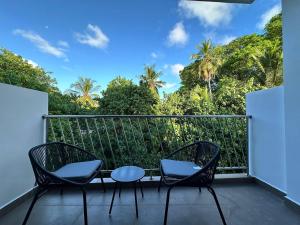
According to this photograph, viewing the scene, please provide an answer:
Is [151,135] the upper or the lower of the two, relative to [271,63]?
lower

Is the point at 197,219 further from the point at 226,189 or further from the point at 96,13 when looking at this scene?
the point at 96,13

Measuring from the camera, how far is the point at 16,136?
2.41m

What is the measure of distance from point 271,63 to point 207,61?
599cm

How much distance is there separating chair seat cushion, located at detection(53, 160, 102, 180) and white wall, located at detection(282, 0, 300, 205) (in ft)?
6.97

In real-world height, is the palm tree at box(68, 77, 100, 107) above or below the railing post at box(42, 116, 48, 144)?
above

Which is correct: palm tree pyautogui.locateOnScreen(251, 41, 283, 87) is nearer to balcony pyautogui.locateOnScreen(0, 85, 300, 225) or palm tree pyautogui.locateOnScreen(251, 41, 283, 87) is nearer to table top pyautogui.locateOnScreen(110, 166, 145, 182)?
balcony pyautogui.locateOnScreen(0, 85, 300, 225)

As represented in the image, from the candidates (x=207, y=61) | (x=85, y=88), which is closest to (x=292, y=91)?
(x=207, y=61)

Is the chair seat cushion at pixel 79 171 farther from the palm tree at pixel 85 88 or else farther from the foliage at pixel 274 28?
the palm tree at pixel 85 88

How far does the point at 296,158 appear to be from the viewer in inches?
89.3

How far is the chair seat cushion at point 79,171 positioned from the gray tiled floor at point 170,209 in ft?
1.51

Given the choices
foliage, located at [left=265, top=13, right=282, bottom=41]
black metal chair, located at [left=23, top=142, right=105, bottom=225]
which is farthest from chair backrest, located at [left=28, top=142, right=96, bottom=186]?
foliage, located at [left=265, top=13, right=282, bottom=41]

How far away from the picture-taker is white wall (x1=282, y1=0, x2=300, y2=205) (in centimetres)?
224

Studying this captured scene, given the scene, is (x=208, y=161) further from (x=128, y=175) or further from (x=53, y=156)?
(x=53, y=156)

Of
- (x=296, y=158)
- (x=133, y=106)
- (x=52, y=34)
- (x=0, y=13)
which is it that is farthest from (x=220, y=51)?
(x=296, y=158)
